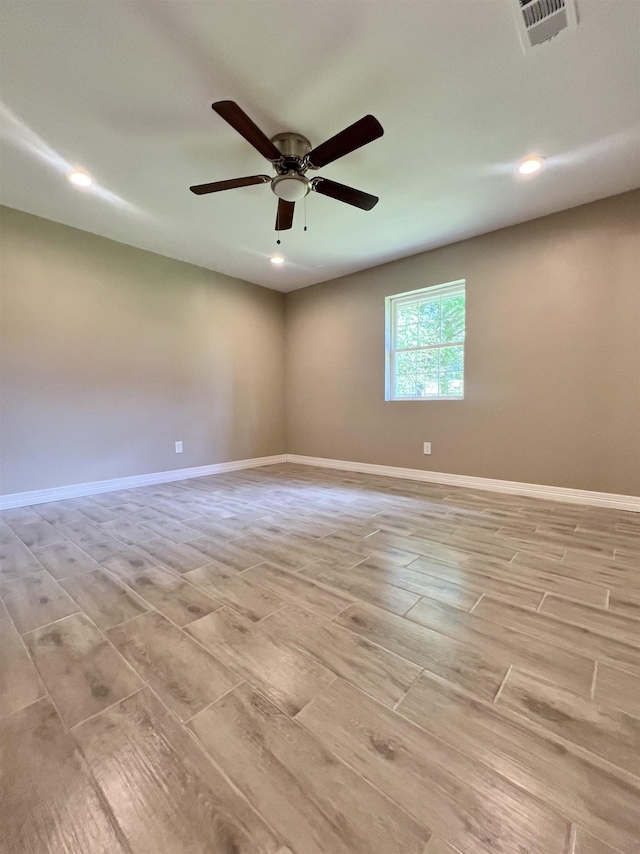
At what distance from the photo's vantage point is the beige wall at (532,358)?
9.35 ft

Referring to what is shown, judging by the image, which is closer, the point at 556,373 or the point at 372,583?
the point at 372,583

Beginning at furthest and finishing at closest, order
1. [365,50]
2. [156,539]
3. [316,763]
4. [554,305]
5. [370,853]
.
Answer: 1. [554,305]
2. [156,539]
3. [365,50]
4. [316,763]
5. [370,853]

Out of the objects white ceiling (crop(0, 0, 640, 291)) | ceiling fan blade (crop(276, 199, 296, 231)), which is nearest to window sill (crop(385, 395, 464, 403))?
white ceiling (crop(0, 0, 640, 291))

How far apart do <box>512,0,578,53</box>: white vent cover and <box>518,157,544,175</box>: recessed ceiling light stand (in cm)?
88

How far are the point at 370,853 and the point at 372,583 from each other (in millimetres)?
1043

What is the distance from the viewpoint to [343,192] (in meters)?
2.26

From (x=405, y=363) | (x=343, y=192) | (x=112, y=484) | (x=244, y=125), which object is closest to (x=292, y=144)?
(x=343, y=192)

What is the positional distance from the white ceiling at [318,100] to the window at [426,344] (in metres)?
0.99

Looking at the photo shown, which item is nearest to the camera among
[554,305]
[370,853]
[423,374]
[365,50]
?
[370,853]

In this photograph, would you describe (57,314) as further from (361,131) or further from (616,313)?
(616,313)

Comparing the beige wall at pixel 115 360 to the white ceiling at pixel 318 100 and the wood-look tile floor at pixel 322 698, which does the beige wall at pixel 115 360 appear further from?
the wood-look tile floor at pixel 322 698

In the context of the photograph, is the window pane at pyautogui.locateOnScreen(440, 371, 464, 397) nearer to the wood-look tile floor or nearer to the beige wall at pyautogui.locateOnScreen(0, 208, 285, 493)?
the wood-look tile floor

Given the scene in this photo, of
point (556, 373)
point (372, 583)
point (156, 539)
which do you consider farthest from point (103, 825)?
point (556, 373)

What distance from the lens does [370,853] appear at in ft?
2.18
